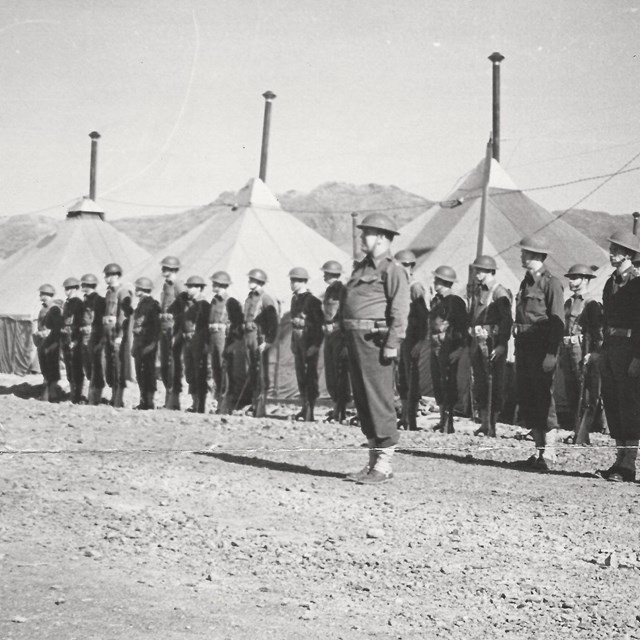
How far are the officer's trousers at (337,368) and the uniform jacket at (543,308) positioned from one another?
14.2 ft

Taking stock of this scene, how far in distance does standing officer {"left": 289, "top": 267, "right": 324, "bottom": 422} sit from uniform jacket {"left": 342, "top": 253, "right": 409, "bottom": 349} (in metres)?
5.86

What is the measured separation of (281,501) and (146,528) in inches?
43.4

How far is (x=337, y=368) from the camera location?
12961mm

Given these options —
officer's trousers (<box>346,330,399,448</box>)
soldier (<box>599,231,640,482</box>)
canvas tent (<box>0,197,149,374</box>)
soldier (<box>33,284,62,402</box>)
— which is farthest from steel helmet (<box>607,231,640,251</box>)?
canvas tent (<box>0,197,149,374</box>)

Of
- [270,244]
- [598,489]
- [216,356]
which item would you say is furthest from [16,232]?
[598,489]

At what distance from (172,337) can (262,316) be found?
126cm

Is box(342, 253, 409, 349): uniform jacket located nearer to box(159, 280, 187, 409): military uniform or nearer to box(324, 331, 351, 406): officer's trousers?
box(324, 331, 351, 406): officer's trousers

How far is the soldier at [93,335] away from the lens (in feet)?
48.1

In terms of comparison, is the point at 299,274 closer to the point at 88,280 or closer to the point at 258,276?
the point at 258,276

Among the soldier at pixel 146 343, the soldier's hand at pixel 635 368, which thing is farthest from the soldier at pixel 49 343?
the soldier's hand at pixel 635 368

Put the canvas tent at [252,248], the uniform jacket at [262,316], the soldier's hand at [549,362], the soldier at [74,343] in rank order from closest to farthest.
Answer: the soldier's hand at [549,362], the uniform jacket at [262,316], the soldier at [74,343], the canvas tent at [252,248]

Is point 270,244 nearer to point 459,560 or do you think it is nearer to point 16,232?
point 459,560

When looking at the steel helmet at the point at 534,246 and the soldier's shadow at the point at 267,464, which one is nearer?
the soldier's shadow at the point at 267,464

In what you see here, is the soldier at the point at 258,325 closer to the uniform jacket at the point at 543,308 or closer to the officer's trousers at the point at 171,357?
the officer's trousers at the point at 171,357
